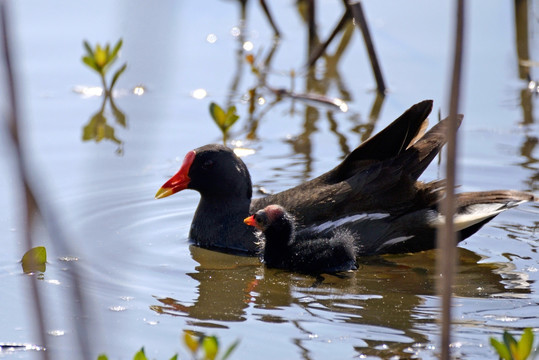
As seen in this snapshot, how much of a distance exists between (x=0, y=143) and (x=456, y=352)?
4076 millimetres

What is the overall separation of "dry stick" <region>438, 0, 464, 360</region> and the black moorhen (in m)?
2.66

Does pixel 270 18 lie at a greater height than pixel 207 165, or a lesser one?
greater

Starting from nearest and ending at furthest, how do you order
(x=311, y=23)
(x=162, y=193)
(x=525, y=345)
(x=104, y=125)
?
(x=525, y=345), (x=162, y=193), (x=104, y=125), (x=311, y=23)

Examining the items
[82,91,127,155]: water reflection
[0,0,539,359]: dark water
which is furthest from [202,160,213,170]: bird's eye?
[82,91,127,155]: water reflection

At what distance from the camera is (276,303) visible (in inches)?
172

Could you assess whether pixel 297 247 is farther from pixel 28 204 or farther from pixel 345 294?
pixel 28 204

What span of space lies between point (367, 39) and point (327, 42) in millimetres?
485

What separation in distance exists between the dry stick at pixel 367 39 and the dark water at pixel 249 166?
0.48 feet

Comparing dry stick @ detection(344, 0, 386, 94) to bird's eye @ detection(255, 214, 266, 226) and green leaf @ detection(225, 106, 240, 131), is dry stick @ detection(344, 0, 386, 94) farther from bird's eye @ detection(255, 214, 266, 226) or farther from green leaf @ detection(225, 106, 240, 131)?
bird's eye @ detection(255, 214, 266, 226)

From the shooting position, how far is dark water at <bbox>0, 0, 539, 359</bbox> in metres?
3.74

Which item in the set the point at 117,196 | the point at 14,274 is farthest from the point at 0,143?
the point at 14,274

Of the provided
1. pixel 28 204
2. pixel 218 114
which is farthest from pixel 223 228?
pixel 28 204

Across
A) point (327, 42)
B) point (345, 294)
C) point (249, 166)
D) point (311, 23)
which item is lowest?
point (345, 294)

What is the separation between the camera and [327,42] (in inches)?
317
